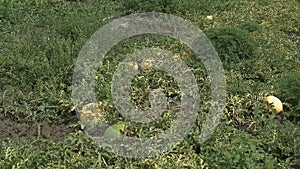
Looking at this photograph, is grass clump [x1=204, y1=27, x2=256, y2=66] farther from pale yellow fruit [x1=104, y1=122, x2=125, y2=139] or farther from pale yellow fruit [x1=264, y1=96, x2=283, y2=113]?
pale yellow fruit [x1=104, y1=122, x2=125, y2=139]

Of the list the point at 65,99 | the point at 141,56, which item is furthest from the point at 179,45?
the point at 65,99

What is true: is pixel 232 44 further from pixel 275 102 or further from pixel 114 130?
pixel 114 130

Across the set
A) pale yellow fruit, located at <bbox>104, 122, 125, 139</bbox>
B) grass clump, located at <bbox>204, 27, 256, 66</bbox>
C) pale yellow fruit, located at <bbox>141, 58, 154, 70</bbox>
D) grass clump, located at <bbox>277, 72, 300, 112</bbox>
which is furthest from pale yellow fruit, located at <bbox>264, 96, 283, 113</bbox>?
pale yellow fruit, located at <bbox>104, 122, 125, 139</bbox>

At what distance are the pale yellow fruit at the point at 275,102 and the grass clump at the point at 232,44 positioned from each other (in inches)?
32.4

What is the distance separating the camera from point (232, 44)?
17.1 feet

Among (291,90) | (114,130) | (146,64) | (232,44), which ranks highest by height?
(232,44)

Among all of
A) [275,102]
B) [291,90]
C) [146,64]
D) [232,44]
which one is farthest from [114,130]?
[232,44]

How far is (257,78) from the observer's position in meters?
5.09

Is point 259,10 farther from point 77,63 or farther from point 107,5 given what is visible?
point 77,63

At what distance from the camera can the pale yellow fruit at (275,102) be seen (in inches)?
174

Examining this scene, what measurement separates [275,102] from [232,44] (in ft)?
3.35

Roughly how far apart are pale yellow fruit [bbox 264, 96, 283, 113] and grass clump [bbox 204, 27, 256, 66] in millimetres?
822

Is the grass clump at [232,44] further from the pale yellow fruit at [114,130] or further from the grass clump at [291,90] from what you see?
the pale yellow fruit at [114,130]

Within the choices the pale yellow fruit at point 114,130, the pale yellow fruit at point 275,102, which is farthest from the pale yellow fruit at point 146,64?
the pale yellow fruit at point 275,102
